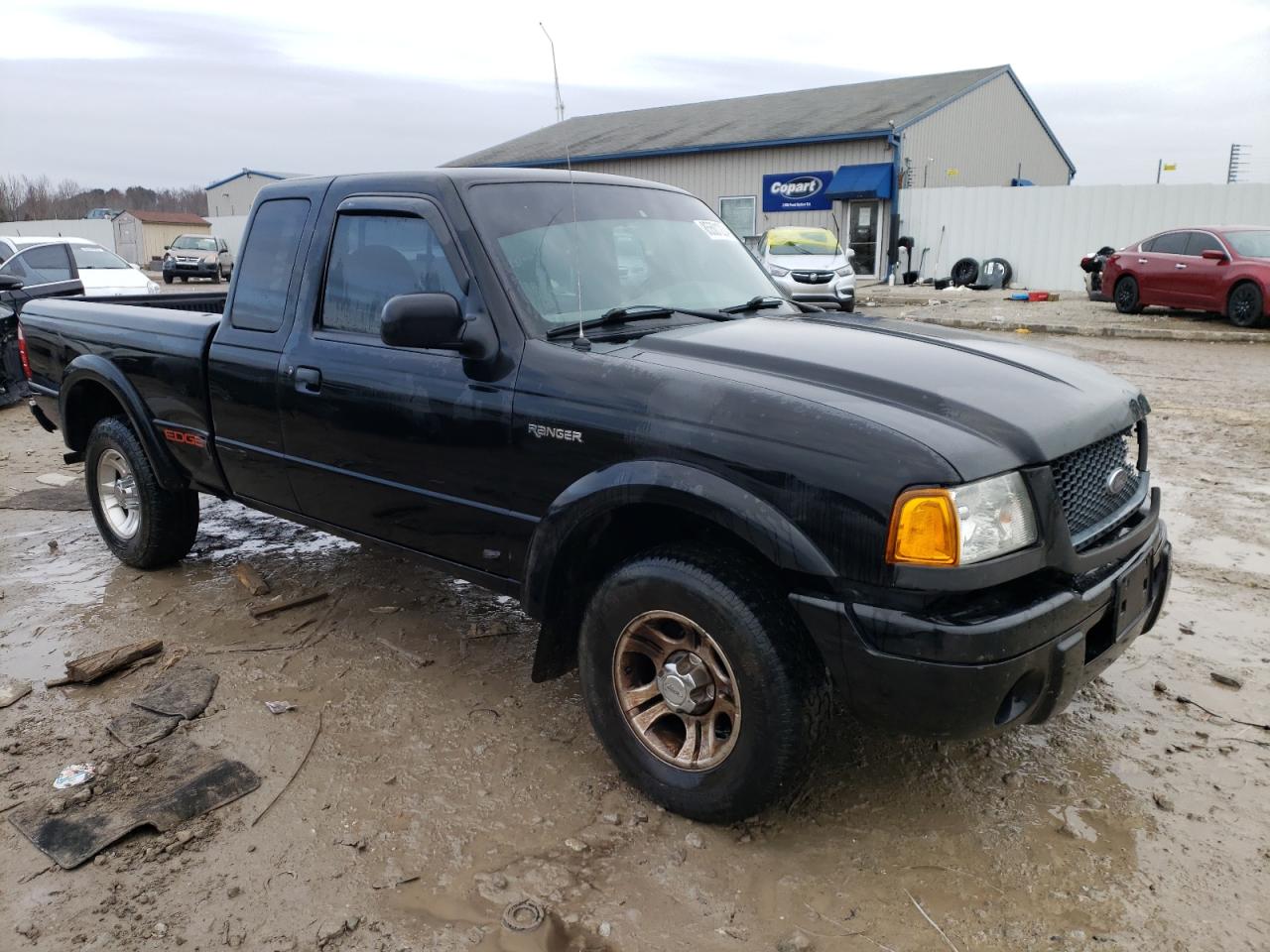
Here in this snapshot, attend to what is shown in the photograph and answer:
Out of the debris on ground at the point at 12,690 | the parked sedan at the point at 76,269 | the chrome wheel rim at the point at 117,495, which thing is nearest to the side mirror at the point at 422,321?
the debris on ground at the point at 12,690

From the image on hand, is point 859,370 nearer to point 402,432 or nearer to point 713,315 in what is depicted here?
point 713,315

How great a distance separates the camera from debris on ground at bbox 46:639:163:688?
393 centimetres

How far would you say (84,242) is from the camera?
1560cm

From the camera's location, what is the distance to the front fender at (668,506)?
8.17 feet

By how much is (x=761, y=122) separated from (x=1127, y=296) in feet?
58.5

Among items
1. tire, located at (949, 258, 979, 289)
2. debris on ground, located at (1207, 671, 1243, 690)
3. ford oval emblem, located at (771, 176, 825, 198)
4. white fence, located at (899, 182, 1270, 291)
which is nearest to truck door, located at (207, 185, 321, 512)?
debris on ground, located at (1207, 671, 1243, 690)

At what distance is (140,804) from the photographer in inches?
121

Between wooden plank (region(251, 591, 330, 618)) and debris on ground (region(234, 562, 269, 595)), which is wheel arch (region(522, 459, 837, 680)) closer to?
wooden plank (region(251, 591, 330, 618))

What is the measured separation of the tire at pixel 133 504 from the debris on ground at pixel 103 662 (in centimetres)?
101

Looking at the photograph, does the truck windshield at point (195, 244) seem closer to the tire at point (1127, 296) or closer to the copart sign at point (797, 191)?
the copart sign at point (797, 191)

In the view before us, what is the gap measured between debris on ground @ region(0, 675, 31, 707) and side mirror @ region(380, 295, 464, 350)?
2289 millimetres

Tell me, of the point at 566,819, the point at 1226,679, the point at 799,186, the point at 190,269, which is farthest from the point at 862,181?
the point at 566,819

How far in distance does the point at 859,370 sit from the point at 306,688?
8.27 ft

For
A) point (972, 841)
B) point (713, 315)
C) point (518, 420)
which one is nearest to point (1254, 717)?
point (972, 841)
